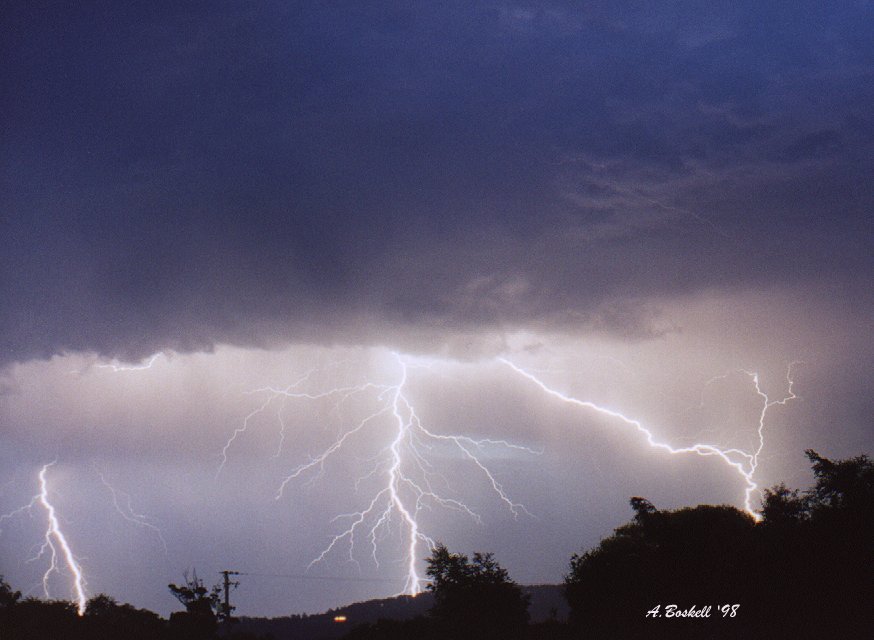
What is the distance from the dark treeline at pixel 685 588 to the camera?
71.2 feet

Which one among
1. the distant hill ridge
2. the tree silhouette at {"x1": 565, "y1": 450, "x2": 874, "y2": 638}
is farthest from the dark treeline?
the distant hill ridge

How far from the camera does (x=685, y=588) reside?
2633cm

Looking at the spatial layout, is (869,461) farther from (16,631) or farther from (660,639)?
(16,631)

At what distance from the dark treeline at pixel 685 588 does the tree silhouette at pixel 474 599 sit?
0.06 meters

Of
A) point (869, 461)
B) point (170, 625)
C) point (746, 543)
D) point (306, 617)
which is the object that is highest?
point (869, 461)

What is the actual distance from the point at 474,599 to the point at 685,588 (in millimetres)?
12419

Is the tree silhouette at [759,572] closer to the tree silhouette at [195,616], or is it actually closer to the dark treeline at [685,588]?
the dark treeline at [685,588]

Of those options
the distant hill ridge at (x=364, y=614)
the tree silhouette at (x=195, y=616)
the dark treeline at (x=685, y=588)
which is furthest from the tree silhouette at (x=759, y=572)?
the distant hill ridge at (x=364, y=614)

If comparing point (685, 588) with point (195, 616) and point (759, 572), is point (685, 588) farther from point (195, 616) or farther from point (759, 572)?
point (195, 616)

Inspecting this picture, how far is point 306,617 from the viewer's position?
9488 cm

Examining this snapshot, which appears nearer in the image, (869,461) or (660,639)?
(660,639)

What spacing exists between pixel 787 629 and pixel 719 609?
8.67 ft

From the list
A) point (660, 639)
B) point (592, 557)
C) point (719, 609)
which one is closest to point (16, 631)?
point (592, 557)

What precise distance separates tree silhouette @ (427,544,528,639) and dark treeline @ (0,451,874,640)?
0.20 ft
